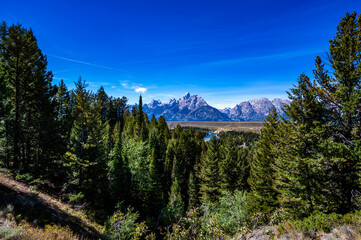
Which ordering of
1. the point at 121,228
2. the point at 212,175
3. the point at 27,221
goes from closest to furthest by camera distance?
the point at 27,221 < the point at 121,228 < the point at 212,175

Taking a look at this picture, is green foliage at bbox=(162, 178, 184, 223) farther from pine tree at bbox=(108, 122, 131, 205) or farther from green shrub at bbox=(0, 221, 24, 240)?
green shrub at bbox=(0, 221, 24, 240)

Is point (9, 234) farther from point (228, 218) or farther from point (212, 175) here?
point (212, 175)

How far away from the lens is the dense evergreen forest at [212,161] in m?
10.9

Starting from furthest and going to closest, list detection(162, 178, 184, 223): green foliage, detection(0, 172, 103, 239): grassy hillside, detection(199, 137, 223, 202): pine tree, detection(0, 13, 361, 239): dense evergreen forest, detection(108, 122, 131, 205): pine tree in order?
detection(199, 137, 223, 202): pine tree, detection(162, 178, 184, 223): green foliage, detection(108, 122, 131, 205): pine tree, detection(0, 13, 361, 239): dense evergreen forest, detection(0, 172, 103, 239): grassy hillside

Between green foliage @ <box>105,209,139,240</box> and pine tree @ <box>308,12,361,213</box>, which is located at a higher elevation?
pine tree @ <box>308,12,361,213</box>

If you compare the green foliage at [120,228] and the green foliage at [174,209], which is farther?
the green foliage at [174,209]

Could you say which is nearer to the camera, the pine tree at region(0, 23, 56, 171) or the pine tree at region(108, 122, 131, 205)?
the pine tree at region(0, 23, 56, 171)

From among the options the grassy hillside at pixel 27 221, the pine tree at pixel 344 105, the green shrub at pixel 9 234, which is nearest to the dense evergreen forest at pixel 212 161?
the pine tree at pixel 344 105

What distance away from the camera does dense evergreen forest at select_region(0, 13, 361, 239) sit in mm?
10938

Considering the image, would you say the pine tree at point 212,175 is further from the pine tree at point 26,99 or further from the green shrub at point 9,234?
the green shrub at point 9,234

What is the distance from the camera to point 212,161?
1195 inches

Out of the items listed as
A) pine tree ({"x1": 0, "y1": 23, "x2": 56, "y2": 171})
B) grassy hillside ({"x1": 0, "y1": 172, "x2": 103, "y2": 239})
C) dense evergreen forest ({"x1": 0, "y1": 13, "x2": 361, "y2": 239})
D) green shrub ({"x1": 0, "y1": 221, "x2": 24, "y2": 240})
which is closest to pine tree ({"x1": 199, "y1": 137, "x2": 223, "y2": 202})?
dense evergreen forest ({"x1": 0, "y1": 13, "x2": 361, "y2": 239})

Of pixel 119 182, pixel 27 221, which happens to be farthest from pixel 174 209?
pixel 27 221

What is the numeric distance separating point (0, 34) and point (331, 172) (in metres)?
32.0
